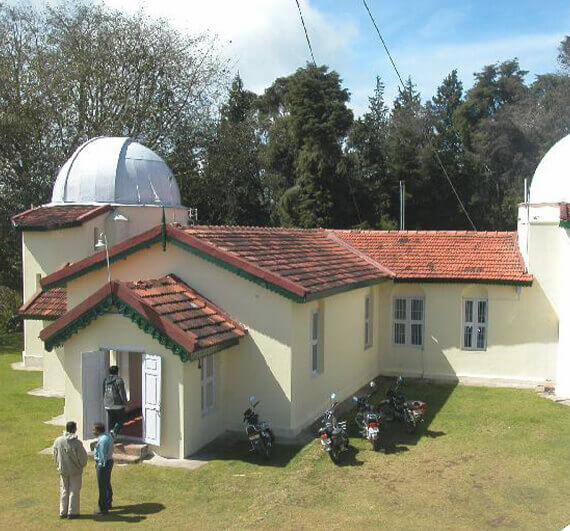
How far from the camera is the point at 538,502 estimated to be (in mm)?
10016

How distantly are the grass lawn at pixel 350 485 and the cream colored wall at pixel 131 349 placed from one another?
2.24 feet

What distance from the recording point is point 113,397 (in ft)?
38.3

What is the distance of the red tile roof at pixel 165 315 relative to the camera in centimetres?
1117

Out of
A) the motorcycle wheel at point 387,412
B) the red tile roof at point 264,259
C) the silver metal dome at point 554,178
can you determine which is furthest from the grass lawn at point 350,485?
the silver metal dome at point 554,178

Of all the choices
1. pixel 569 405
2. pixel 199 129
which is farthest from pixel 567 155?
pixel 199 129

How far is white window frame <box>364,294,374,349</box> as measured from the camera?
17.9m

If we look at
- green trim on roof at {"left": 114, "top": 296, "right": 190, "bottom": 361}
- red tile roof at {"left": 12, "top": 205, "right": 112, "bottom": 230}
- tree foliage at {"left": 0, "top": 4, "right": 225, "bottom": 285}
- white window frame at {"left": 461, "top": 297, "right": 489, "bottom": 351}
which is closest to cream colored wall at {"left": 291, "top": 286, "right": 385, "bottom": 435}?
white window frame at {"left": 461, "top": 297, "right": 489, "bottom": 351}

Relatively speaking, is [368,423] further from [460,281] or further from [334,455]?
[460,281]

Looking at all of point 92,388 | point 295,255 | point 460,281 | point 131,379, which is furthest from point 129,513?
point 460,281

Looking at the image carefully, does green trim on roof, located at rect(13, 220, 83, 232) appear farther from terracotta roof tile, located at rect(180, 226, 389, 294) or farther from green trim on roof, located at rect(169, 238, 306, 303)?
green trim on roof, located at rect(169, 238, 306, 303)

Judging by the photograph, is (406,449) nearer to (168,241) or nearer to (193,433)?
(193,433)

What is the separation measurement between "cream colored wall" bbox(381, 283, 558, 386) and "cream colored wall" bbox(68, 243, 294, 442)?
22.5 feet

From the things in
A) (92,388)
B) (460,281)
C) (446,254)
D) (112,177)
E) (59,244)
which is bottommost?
(92,388)

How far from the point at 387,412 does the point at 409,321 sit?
4.99 metres
